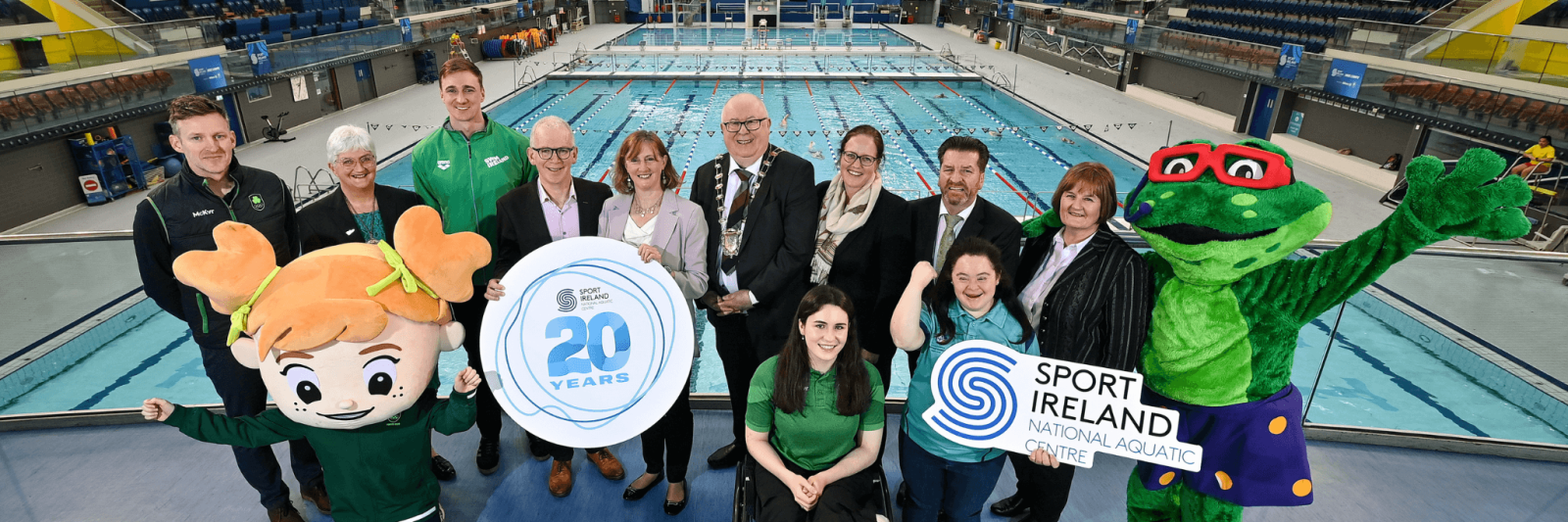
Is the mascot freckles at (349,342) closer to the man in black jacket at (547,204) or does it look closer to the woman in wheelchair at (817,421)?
the man in black jacket at (547,204)

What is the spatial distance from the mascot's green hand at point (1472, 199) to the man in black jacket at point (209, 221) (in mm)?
3122

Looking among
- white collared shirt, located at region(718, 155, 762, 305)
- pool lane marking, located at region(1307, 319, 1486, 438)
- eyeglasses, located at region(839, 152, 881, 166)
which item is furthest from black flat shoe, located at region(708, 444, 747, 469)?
pool lane marking, located at region(1307, 319, 1486, 438)

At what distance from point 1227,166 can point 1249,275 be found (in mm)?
302

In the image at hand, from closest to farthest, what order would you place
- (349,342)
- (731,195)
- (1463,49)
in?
(349,342) → (731,195) → (1463,49)

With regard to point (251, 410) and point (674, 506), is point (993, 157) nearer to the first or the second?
point (674, 506)

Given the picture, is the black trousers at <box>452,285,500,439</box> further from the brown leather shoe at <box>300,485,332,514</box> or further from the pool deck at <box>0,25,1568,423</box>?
the pool deck at <box>0,25,1568,423</box>

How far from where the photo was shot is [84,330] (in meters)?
4.02

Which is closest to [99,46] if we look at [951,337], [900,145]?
[900,145]

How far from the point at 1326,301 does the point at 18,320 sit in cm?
535

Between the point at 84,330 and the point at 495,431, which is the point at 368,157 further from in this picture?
the point at 84,330

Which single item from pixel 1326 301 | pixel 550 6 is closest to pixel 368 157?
pixel 1326 301

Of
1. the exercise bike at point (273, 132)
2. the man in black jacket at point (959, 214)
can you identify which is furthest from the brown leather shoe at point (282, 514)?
the exercise bike at point (273, 132)

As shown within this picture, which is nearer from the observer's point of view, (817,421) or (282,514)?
(817,421)

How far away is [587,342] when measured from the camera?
206 cm
